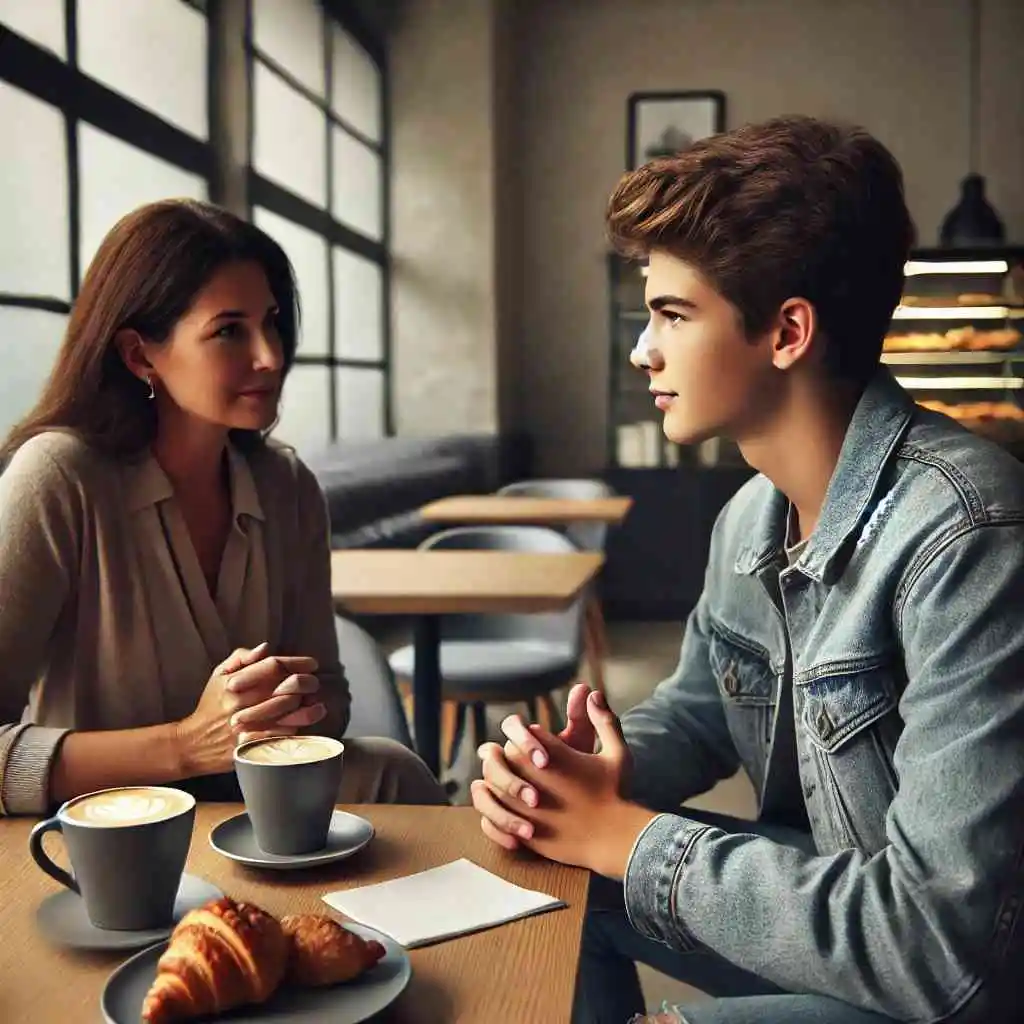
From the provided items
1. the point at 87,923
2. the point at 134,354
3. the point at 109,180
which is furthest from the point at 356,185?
the point at 87,923

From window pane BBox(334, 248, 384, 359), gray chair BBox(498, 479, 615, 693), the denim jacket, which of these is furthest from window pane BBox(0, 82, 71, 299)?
window pane BBox(334, 248, 384, 359)

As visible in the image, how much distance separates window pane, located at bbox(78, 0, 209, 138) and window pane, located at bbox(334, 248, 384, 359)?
1708 millimetres

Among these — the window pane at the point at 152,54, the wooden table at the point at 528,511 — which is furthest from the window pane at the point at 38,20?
the wooden table at the point at 528,511

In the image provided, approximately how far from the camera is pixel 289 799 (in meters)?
1.03

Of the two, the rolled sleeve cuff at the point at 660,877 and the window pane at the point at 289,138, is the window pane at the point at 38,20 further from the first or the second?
the rolled sleeve cuff at the point at 660,877

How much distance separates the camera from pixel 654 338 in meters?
1.30

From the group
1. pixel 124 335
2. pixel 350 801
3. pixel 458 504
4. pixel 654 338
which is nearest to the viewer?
pixel 654 338

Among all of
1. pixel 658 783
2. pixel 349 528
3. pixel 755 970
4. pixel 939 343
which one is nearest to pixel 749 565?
pixel 658 783

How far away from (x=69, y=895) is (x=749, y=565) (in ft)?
2.51

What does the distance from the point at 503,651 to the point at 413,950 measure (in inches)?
102

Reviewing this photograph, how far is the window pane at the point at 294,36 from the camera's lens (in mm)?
5020

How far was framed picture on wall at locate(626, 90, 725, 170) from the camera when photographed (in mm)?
7250

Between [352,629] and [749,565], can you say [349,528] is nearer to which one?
[352,629]

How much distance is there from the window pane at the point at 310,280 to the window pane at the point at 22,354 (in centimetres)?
219
